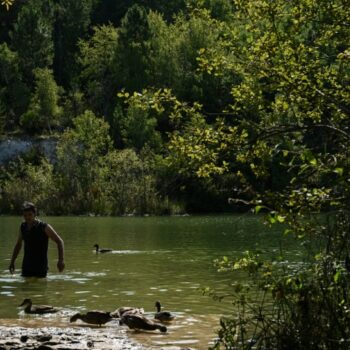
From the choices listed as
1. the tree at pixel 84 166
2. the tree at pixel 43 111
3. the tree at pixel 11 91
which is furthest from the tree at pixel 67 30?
the tree at pixel 84 166

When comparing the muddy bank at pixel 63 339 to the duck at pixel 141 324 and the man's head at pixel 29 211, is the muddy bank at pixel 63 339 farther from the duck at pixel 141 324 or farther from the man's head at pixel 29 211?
the man's head at pixel 29 211

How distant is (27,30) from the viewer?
104 meters

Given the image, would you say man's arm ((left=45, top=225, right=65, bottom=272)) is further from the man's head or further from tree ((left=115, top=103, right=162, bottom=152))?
tree ((left=115, top=103, right=162, bottom=152))

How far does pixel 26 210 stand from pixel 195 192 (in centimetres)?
6022

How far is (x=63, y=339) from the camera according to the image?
36.2ft

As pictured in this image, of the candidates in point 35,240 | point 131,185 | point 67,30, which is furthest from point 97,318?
point 67,30

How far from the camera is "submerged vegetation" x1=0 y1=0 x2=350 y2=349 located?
8016mm

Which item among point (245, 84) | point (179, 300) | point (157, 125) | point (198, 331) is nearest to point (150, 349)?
point (198, 331)

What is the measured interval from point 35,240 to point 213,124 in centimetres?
842

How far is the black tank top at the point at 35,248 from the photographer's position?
56.0ft

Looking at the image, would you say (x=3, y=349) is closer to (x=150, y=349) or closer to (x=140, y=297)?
(x=150, y=349)

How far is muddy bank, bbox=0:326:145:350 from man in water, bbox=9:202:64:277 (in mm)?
4568

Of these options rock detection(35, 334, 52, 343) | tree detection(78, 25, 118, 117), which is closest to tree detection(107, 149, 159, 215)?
tree detection(78, 25, 118, 117)

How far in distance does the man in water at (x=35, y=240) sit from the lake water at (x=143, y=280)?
507 millimetres
